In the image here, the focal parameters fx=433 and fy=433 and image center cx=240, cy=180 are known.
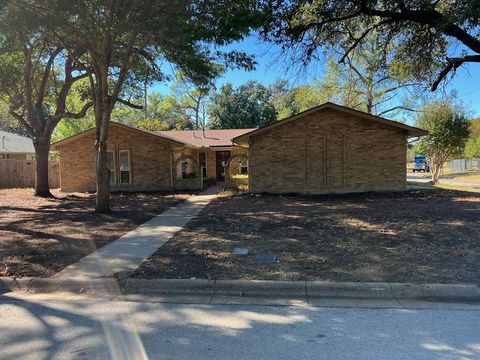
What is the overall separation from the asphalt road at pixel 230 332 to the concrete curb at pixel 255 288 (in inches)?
18.9

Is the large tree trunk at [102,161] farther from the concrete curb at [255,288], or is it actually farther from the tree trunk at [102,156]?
the concrete curb at [255,288]

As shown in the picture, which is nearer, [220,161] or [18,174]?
[18,174]

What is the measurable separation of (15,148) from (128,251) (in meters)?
31.8

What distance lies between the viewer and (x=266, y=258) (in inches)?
292

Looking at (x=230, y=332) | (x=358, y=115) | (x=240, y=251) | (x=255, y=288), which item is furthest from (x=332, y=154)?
(x=230, y=332)

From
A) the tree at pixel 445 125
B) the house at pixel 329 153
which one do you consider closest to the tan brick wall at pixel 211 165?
the house at pixel 329 153

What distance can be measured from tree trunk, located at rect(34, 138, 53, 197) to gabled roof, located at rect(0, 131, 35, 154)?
15.3m

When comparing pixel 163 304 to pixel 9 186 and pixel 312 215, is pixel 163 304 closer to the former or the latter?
pixel 312 215

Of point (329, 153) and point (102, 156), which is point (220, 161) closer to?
point (329, 153)

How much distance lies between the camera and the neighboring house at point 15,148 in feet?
112

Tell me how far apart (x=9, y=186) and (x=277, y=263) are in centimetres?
2540

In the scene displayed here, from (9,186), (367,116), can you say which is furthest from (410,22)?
(9,186)

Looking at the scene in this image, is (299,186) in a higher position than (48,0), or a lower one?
lower

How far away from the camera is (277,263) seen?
7.11 m
